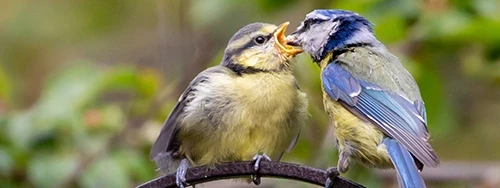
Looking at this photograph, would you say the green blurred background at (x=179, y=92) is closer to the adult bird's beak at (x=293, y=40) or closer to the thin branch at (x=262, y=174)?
the adult bird's beak at (x=293, y=40)

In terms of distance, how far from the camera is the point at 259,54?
3.23 meters

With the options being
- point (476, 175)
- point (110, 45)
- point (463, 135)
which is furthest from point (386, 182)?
point (110, 45)

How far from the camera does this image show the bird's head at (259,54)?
3230 mm

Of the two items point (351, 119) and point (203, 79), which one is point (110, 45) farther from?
point (351, 119)

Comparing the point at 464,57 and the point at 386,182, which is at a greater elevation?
the point at 464,57

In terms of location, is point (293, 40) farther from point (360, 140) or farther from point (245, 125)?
point (360, 140)

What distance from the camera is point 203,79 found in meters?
3.21

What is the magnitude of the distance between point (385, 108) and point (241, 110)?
1.71 ft

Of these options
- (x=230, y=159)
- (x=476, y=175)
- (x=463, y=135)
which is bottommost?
(x=230, y=159)

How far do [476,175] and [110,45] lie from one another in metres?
2.83

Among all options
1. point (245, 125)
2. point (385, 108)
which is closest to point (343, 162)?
point (385, 108)

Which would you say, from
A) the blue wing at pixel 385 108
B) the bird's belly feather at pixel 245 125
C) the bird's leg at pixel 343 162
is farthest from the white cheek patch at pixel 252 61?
the bird's leg at pixel 343 162

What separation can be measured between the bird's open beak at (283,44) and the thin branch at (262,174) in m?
0.68

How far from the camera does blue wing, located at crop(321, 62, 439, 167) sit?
2.56 metres
